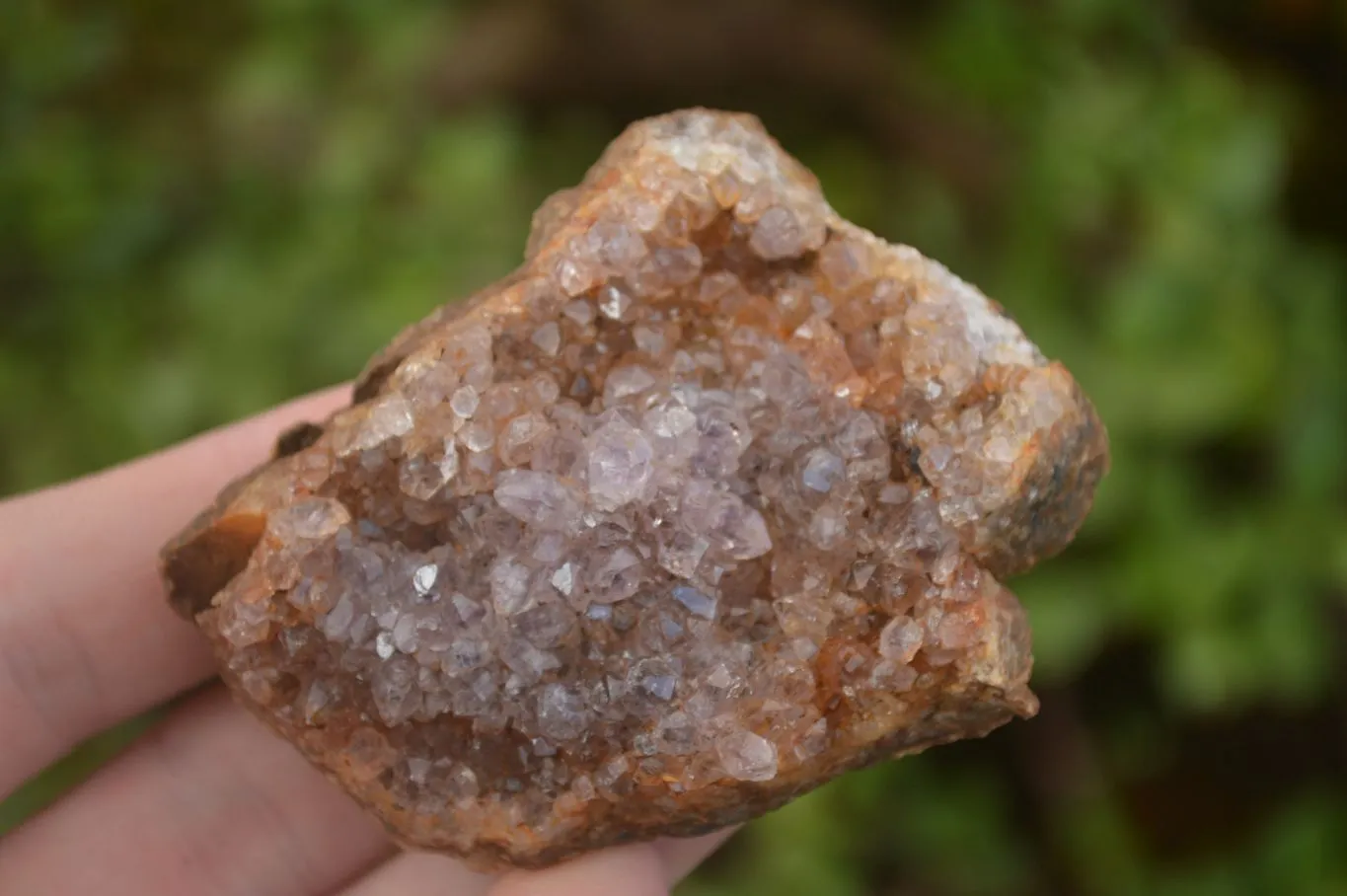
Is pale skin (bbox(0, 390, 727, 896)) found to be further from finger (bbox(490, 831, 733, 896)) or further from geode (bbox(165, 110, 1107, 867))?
geode (bbox(165, 110, 1107, 867))

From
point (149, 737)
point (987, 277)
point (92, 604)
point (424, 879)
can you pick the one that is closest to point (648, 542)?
point (424, 879)

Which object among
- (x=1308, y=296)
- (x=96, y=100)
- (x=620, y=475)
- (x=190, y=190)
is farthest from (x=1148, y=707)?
(x=96, y=100)

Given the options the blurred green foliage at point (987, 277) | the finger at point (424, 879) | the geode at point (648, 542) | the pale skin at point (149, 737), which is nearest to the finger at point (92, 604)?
the pale skin at point (149, 737)

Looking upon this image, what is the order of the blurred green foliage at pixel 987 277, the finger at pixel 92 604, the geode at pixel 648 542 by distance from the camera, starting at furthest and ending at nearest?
the blurred green foliage at pixel 987 277, the finger at pixel 92 604, the geode at pixel 648 542

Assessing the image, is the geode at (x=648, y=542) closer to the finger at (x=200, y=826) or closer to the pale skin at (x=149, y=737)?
the pale skin at (x=149, y=737)

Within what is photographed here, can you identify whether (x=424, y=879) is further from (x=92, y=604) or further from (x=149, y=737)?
(x=92, y=604)

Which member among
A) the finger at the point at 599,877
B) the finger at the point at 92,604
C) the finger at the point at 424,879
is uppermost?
the finger at the point at 92,604
